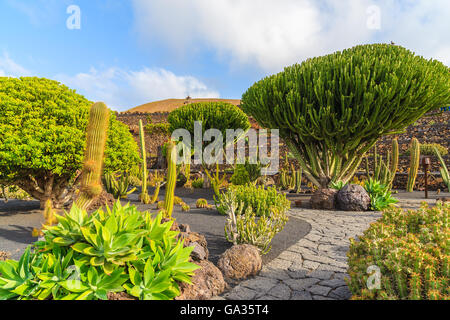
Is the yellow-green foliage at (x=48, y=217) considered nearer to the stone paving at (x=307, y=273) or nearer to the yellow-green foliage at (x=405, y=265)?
the stone paving at (x=307, y=273)

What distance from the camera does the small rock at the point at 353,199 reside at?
8.37m

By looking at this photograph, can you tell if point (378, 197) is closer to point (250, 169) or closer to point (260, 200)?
point (260, 200)

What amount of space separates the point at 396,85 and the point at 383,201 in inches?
143

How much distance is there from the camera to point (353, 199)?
8398 mm

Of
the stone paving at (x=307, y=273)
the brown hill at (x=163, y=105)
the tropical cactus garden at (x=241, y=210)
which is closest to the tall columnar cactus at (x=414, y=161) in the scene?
the tropical cactus garden at (x=241, y=210)

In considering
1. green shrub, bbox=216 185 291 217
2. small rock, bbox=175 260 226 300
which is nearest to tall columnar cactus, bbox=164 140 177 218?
green shrub, bbox=216 185 291 217

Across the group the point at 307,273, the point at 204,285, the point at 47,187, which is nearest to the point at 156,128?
the point at 47,187

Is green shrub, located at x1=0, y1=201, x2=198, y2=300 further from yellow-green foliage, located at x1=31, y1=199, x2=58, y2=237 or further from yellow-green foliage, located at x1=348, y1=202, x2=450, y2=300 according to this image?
yellow-green foliage, located at x1=31, y1=199, x2=58, y2=237

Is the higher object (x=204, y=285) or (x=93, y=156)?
(x=93, y=156)

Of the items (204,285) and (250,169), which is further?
(250,169)

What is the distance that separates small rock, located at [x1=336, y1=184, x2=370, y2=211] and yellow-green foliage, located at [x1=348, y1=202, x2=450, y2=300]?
18.9ft

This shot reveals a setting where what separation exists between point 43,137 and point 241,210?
16.7ft

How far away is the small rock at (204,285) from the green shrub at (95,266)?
0.46 ft

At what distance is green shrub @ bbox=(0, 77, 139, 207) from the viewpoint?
19.9 ft
